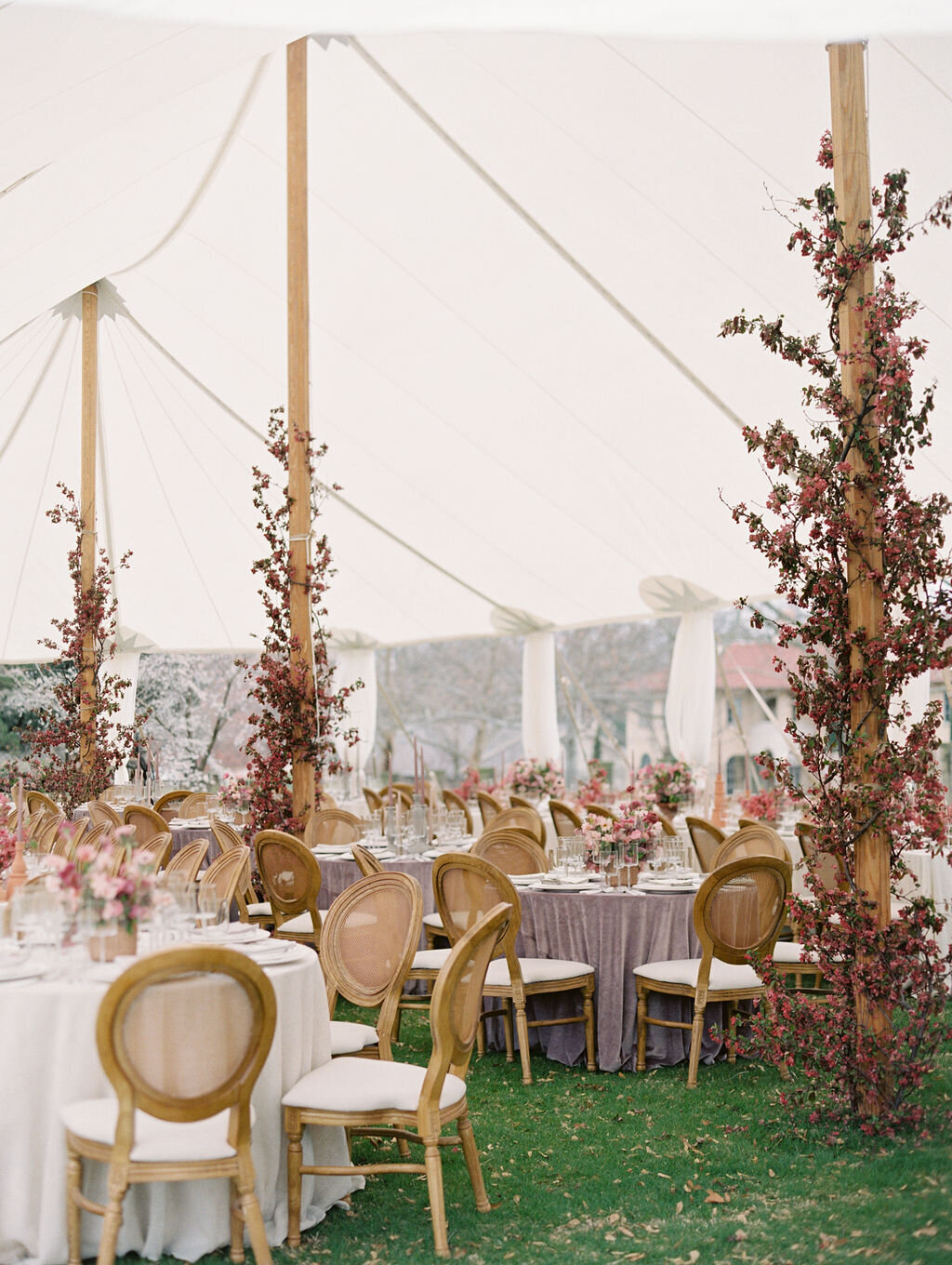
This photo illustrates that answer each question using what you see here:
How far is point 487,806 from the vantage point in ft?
34.9

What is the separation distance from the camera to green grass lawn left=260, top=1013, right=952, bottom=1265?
3.57 m

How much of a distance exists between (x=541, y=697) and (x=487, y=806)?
261 cm

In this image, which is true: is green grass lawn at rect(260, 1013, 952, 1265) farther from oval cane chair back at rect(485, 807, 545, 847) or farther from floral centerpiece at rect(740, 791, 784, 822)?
floral centerpiece at rect(740, 791, 784, 822)

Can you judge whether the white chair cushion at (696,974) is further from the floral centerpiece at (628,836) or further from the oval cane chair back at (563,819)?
the oval cane chair back at (563,819)

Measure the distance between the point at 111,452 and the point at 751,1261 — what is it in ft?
38.0

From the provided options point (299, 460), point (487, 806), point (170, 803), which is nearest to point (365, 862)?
point (299, 460)

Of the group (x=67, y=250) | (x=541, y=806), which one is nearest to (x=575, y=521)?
(x=541, y=806)

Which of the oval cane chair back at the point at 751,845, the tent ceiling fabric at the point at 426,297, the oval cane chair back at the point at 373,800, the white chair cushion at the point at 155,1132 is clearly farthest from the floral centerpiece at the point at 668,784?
the white chair cushion at the point at 155,1132

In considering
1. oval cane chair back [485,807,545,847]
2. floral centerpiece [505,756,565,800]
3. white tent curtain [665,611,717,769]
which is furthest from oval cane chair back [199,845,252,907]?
white tent curtain [665,611,717,769]

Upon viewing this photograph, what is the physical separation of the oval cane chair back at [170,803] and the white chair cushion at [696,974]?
228 inches

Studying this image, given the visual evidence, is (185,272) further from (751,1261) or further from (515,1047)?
(751,1261)

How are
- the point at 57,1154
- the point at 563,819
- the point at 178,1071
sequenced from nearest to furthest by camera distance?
the point at 178,1071 < the point at 57,1154 < the point at 563,819

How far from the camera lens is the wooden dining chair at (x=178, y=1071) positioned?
310 cm

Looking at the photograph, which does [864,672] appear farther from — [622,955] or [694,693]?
[694,693]
